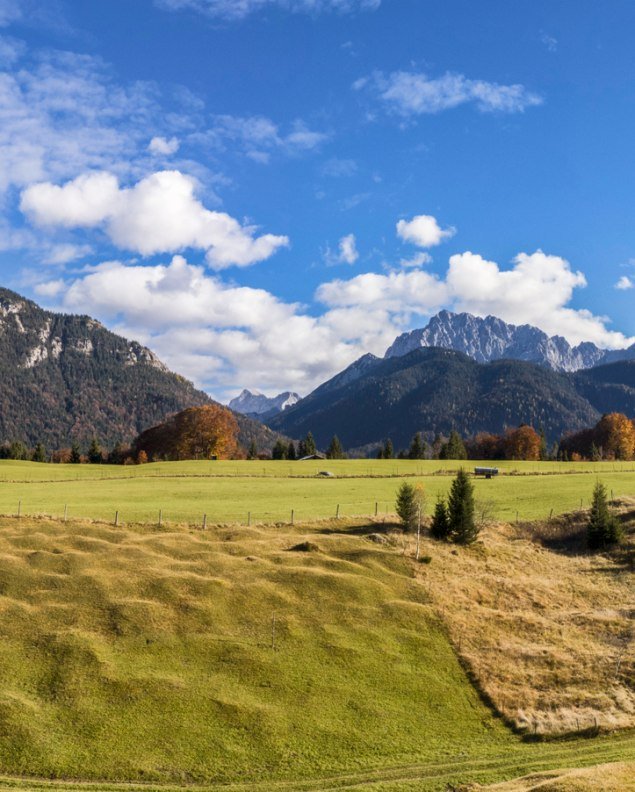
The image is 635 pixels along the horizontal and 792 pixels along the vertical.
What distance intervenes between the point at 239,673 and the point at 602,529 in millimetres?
48417

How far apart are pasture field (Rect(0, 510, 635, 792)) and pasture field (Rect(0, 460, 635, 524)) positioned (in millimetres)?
13726

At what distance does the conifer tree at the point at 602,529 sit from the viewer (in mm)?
67125

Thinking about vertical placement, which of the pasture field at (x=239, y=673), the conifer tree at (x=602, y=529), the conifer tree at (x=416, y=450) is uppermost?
the conifer tree at (x=416, y=450)

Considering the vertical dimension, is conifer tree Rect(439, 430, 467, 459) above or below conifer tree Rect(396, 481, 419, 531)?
above

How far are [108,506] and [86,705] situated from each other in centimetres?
3915

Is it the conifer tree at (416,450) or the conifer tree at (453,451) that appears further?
the conifer tree at (416,450)

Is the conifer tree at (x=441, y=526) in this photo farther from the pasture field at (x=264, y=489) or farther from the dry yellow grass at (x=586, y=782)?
the dry yellow grass at (x=586, y=782)

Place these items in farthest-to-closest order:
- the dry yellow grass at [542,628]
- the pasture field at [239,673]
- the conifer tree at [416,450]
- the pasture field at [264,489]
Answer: the conifer tree at [416,450] → the pasture field at [264,489] → the dry yellow grass at [542,628] → the pasture field at [239,673]

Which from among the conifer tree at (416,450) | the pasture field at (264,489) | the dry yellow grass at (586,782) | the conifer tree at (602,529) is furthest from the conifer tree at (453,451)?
the dry yellow grass at (586,782)

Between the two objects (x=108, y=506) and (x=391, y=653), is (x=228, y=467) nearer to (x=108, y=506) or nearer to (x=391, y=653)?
(x=108, y=506)

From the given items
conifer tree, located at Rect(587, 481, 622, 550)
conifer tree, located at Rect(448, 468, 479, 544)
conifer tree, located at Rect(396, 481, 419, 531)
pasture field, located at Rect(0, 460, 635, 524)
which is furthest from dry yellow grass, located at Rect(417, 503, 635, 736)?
pasture field, located at Rect(0, 460, 635, 524)

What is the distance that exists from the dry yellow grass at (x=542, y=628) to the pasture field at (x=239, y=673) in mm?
791

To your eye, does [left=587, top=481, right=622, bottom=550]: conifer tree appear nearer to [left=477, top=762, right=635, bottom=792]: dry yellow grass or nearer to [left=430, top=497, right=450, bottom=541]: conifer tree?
[left=430, top=497, right=450, bottom=541]: conifer tree

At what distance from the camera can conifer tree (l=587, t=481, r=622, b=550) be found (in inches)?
2643
